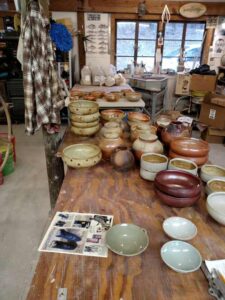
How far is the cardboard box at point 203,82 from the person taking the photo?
431 centimetres

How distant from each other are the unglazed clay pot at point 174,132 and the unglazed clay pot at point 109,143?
11.4 inches

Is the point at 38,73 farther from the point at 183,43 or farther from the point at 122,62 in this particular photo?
the point at 183,43

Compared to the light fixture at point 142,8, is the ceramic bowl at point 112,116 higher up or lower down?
lower down

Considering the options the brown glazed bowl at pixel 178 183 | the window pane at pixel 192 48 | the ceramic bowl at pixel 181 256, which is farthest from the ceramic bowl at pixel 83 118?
the window pane at pixel 192 48

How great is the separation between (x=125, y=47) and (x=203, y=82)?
5.82 ft

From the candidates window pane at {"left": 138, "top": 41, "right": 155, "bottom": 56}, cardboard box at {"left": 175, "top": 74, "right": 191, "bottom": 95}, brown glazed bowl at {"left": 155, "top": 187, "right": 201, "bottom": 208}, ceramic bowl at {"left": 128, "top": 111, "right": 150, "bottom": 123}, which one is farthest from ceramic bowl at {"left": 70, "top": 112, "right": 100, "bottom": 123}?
window pane at {"left": 138, "top": 41, "right": 155, "bottom": 56}

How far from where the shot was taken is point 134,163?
135cm

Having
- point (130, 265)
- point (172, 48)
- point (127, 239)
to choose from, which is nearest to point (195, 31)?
point (172, 48)

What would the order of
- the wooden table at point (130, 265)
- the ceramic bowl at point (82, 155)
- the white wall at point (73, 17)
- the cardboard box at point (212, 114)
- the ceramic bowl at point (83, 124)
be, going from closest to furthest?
the wooden table at point (130, 265) → the ceramic bowl at point (82, 155) → the ceramic bowl at point (83, 124) → the cardboard box at point (212, 114) → the white wall at point (73, 17)

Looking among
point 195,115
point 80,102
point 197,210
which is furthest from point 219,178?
point 195,115

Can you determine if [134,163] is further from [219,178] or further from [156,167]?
[219,178]

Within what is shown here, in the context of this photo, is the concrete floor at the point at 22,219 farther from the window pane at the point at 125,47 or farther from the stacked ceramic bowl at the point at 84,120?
the window pane at the point at 125,47

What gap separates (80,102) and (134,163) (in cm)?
82

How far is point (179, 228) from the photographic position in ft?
2.93
